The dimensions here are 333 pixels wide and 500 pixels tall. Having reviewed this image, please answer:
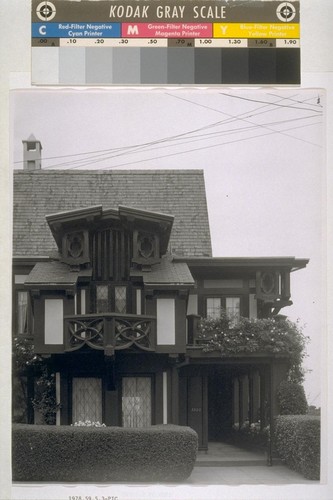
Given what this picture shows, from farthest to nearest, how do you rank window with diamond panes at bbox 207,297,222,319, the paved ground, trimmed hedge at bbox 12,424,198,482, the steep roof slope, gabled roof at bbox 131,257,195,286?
window with diamond panes at bbox 207,297,222,319 → gabled roof at bbox 131,257,195,286 → the steep roof slope → trimmed hedge at bbox 12,424,198,482 → the paved ground

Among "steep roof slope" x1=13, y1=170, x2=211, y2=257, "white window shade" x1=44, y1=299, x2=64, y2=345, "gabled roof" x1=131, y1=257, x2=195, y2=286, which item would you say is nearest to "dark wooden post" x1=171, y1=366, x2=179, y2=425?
"gabled roof" x1=131, y1=257, x2=195, y2=286

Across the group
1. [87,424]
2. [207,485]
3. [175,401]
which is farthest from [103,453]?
[207,485]

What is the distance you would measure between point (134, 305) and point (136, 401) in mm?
1053

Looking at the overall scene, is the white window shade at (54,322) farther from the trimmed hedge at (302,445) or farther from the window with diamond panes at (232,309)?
the trimmed hedge at (302,445)

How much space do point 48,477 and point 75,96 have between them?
3.66 meters

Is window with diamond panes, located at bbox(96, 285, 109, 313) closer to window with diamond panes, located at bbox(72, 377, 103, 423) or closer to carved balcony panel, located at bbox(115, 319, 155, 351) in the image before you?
carved balcony panel, located at bbox(115, 319, 155, 351)

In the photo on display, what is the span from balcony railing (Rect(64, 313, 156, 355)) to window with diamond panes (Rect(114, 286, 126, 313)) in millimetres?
77

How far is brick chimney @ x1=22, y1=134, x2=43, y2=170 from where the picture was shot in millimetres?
9688

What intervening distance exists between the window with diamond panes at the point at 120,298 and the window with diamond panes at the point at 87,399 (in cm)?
80

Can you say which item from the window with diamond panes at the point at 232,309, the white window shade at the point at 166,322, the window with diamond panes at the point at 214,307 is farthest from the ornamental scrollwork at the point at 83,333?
the window with diamond panes at the point at 232,309

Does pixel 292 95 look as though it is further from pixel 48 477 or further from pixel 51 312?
pixel 48 477

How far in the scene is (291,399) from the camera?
10742 millimetres

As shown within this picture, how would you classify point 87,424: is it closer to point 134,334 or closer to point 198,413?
point 134,334

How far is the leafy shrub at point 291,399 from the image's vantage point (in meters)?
10.4
